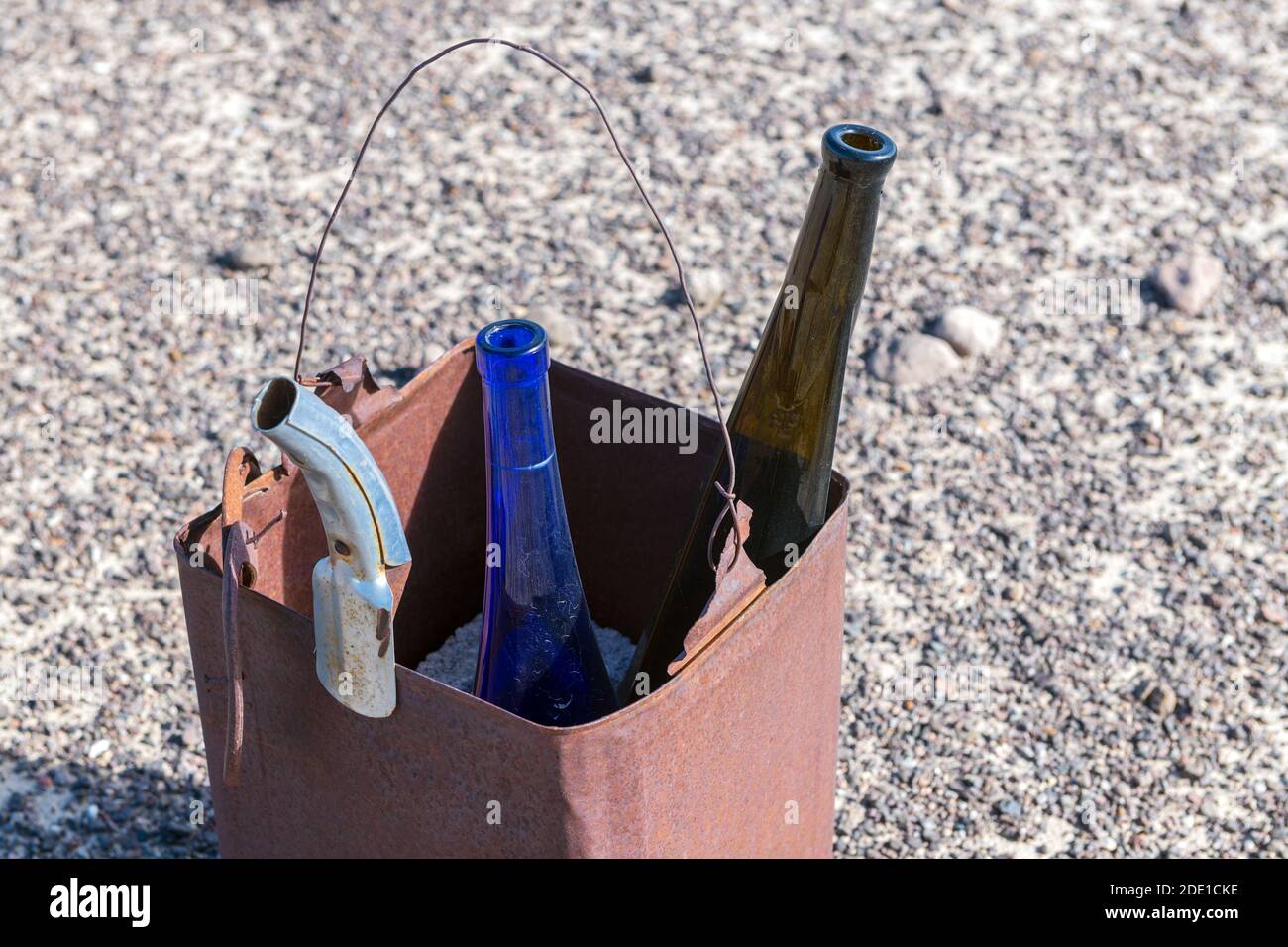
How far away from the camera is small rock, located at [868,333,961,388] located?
9.43 feet

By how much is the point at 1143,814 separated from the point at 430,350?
1.59 metres

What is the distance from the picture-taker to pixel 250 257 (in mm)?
3145

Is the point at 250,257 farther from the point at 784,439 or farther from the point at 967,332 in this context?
the point at 784,439

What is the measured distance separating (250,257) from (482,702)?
2.25 metres

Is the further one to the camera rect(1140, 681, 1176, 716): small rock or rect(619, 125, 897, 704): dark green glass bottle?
rect(1140, 681, 1176, 716): small rock

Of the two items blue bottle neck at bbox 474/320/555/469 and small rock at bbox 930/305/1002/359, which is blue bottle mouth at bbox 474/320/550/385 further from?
small rock at bbox 930/305/1002/359

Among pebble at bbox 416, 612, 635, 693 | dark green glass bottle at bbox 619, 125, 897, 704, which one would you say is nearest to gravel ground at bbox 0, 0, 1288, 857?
pebble at bbox 416, 612, 635, 693

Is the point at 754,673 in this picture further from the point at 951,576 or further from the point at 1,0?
the point at 1,0

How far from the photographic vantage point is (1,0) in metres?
4.04

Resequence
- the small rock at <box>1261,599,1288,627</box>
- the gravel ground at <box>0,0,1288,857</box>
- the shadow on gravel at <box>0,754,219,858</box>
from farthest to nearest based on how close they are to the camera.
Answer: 1. the small rock at <box>1261,599,1288,627</box>
2. the gravel ground at <box>0,0,1288,857</box>
3. the shadow on gravel at <box>0,754,219,858</box>

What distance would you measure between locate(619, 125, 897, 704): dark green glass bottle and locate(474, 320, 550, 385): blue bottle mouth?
0.98ft

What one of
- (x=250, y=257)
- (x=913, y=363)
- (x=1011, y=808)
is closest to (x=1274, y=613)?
(x=1011, y=808)

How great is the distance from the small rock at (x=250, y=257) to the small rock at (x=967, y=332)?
1.41 m
